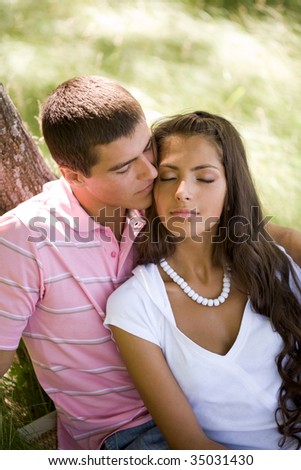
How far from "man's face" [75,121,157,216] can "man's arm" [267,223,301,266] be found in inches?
20.2

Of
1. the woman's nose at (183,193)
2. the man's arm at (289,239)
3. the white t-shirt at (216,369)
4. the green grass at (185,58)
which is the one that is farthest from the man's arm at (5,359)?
the green grass at (185,58)

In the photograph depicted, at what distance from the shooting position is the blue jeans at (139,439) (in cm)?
211

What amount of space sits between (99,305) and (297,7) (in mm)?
2716

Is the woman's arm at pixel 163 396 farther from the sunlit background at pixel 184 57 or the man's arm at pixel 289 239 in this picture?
the sunlit background at pixel 184 57

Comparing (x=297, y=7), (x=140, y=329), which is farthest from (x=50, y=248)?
(x=297, y=7)

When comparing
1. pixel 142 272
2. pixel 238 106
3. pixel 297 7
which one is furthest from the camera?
pixel 297 7

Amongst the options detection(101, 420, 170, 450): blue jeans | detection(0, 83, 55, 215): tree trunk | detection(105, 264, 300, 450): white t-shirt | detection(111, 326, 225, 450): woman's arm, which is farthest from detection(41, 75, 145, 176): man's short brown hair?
detection(101, 420, 170, 450): blue jeans

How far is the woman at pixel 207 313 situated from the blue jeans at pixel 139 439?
0.12 metres

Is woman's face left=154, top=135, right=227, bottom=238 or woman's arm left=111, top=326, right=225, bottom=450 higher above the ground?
woman's face left=154, top=135, right=227, bottom=238

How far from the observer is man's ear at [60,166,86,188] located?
2.16 metres

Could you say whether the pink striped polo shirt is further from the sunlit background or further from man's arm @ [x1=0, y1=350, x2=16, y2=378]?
the sunlit background
